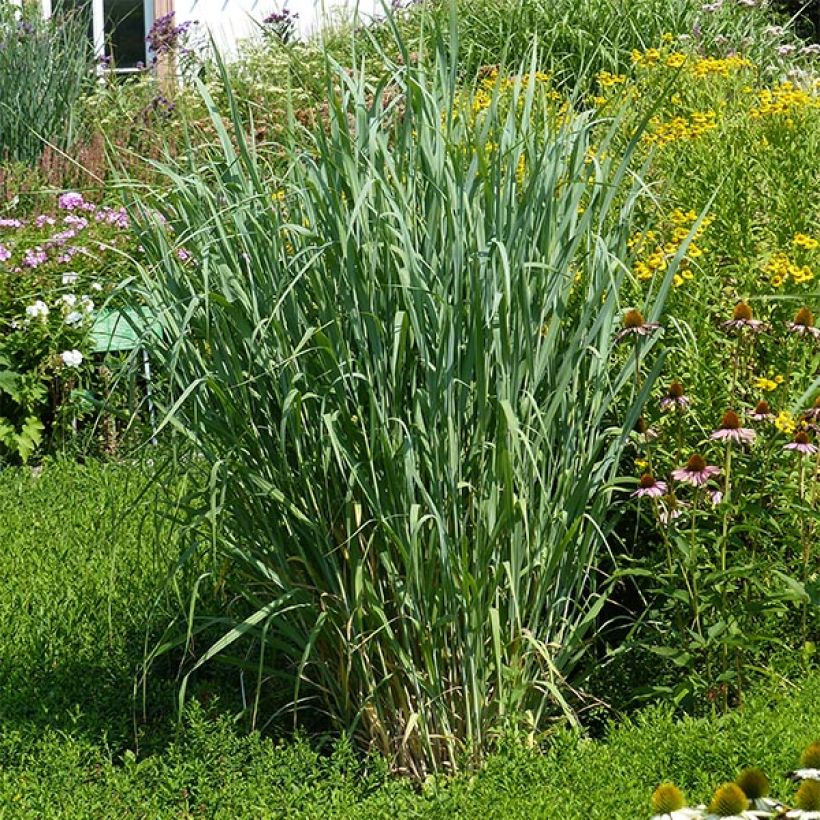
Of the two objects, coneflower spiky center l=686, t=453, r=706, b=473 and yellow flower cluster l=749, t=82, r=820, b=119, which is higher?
yellow flower cluster l=749, t=82, r=820, b=119

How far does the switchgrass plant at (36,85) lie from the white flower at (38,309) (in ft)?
8.15

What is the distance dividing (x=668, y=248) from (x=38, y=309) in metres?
3.59

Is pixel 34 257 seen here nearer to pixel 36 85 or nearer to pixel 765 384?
pixel 36 85

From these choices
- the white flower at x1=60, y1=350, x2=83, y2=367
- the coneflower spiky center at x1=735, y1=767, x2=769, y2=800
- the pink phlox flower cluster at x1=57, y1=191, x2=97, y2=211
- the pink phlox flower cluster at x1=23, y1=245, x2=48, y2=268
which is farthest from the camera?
the pink phlox flower cluster at x1=57, y1=191, x2=97, y2=211

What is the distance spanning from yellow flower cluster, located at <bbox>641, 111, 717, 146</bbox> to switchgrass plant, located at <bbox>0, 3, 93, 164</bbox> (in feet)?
16.3

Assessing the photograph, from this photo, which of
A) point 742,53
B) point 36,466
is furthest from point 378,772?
point 742,53

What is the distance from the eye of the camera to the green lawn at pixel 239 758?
3322 millimetres

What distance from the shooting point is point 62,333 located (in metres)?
6.99

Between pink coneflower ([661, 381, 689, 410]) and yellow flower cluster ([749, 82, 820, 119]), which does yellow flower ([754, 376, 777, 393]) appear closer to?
pink coneflower ([661, 381, 689, 410])

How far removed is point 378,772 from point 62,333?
3989mm

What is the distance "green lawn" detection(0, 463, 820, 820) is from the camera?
3.32 metres

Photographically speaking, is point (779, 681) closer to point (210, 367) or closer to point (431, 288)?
point (431, 288)

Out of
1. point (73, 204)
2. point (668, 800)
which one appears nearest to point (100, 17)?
point (73, 204)

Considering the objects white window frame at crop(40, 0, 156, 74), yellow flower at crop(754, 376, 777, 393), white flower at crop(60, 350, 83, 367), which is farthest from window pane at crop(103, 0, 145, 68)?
yellow flower at crop(754, 376, 777, 393)
